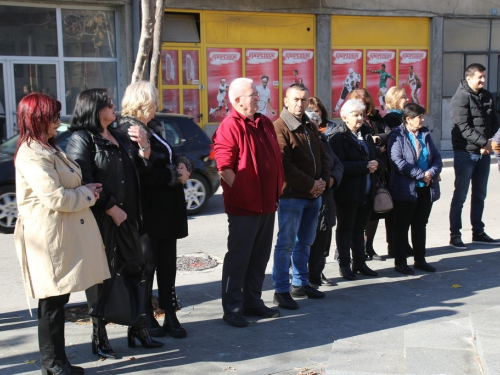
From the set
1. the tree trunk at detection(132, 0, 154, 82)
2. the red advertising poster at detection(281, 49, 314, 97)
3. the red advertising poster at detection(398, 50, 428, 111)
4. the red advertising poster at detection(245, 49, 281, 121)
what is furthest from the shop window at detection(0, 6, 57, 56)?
the red advertising poster at detection(398, 50, 428, 111)

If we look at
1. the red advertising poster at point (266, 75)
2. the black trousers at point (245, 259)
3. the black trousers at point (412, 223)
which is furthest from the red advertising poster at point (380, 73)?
the black trousers at point (245, 259)

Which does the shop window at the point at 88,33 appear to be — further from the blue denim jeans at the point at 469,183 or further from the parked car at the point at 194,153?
the blue denim jeans at the point at 469,183

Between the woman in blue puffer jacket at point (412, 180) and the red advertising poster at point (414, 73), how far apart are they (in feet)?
47.9

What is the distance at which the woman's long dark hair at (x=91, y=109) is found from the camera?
4.67 m

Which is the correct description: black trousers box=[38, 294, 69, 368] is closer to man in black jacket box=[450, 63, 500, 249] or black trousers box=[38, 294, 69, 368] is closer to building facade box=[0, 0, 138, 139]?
man in black jacket box=[450, 63, 500, 249]

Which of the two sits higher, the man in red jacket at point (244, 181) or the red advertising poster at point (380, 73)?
the red advertising poster at point (380, 73)

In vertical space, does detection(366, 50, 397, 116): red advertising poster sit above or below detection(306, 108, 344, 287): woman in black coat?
above

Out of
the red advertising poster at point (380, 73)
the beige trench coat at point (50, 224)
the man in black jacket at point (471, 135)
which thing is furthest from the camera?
the red advertising poster at point (380, 73)

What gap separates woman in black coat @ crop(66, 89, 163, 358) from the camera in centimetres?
462

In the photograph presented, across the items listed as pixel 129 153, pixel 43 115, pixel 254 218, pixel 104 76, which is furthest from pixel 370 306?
pixel 104 76

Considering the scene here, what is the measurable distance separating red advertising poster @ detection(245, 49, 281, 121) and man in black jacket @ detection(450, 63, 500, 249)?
37.4ft

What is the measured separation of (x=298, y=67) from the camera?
20.1m

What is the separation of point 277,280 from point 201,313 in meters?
0.72

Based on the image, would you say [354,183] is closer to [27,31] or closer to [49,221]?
[49,221]
